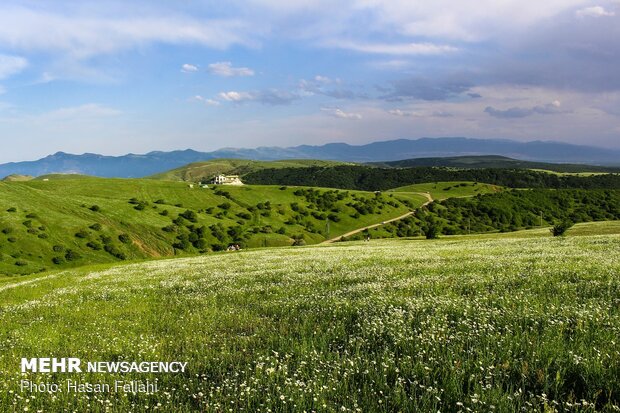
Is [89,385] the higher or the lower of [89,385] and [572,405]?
the lower

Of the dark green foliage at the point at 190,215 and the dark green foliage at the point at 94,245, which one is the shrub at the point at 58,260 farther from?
the dark green foliage at the point at 190,215

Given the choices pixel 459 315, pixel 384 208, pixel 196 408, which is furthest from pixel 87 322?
pixel 384 208

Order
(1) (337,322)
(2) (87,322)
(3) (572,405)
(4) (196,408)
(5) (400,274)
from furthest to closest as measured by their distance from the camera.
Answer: (5) (400,274), (2) (87,322), (1) (337,322), (4) (196,408), (3) (572,405)

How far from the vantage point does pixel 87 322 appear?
44.1 feet

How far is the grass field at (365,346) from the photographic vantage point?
6043mm

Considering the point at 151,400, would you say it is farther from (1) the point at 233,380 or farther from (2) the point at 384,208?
(2) the point at 384,208

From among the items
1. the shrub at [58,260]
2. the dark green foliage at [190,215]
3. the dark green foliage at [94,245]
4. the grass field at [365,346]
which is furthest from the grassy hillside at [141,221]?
the grass field at [365,346]

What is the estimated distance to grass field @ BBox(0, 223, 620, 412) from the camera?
604 centimetres

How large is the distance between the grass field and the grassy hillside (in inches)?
3378

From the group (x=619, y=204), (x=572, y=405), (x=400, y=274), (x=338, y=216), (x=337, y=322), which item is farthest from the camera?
(x=619, y=204)

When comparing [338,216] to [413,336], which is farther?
[338,216]

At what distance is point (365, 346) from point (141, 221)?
5407 inches

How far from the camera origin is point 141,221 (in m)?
133

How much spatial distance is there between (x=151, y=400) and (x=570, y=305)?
945 centimetres
